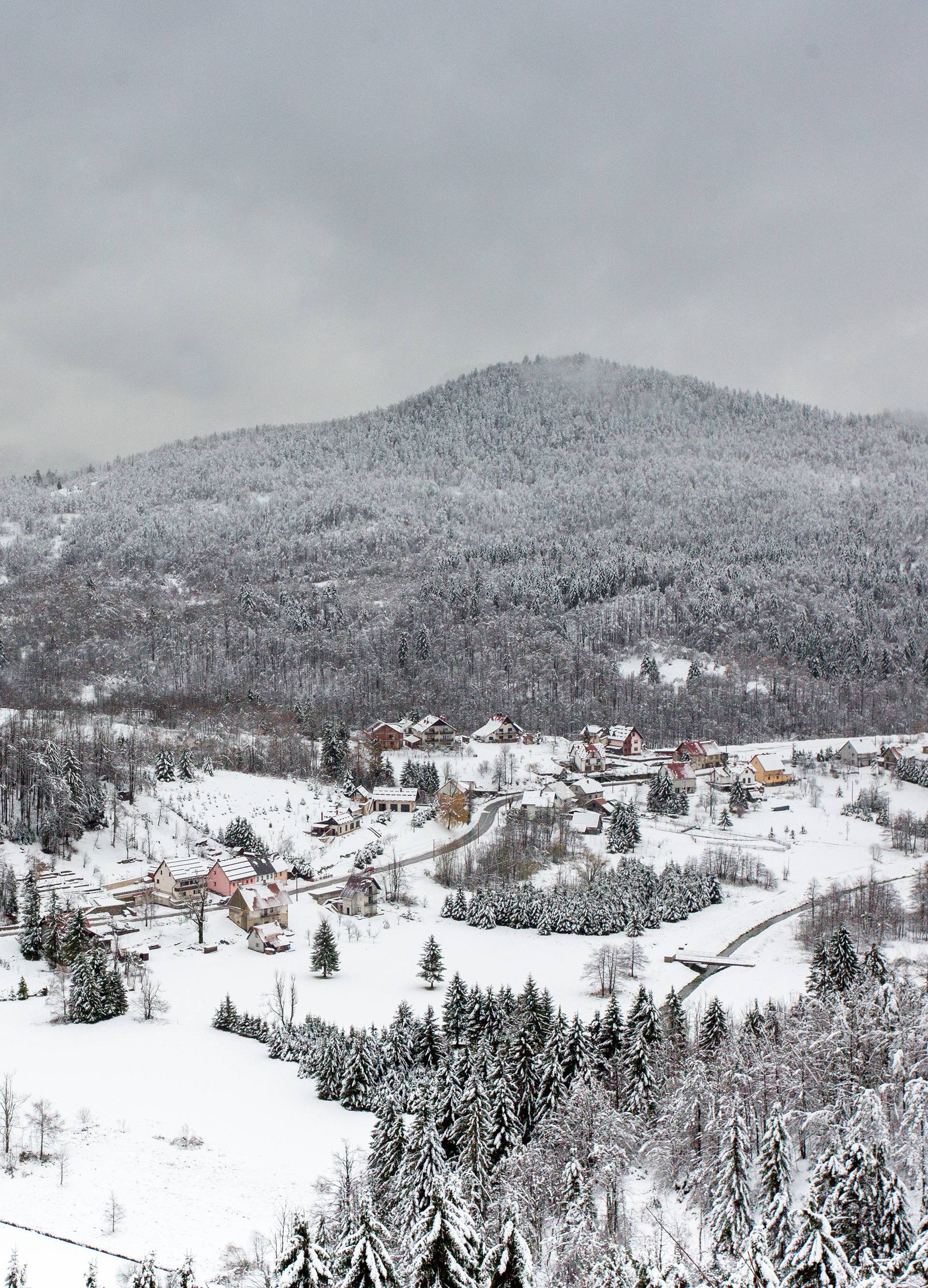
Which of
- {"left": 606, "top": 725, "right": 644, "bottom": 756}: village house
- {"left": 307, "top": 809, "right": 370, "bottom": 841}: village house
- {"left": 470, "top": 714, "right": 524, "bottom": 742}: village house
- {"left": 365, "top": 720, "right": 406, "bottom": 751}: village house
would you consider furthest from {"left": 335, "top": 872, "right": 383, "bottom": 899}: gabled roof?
{"left": 606, "top": 725, "right": 644, "bottom": 756}: village house

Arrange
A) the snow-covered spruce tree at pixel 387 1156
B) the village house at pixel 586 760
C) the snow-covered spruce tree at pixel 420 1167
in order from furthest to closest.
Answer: the village house at pixel 586 760 < the snow-covered spruce tree at pixel 387 1156 < the snow-covered spruce tree at pixel 420 1167

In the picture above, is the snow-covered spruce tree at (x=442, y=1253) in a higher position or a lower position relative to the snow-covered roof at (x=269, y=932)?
higher

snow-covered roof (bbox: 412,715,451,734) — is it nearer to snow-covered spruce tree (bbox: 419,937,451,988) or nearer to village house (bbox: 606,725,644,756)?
village house (bbox: 606,725,644,756)

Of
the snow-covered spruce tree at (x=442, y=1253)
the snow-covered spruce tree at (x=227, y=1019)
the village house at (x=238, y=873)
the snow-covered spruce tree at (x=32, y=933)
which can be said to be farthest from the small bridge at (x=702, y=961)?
the snow-covered spruce tree at (x=32, y=933)

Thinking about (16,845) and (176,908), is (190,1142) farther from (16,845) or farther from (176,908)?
(16,845)

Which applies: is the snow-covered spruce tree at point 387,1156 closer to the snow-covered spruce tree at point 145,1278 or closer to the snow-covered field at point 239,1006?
the snow-covered field at point 239,1006

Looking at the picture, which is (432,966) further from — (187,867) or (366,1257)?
(366,1257)
